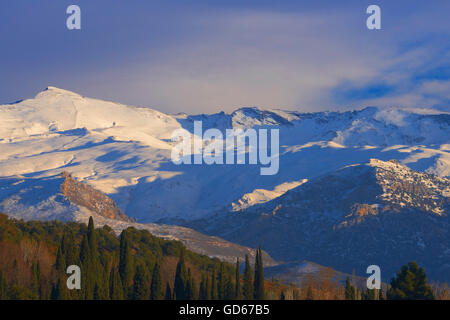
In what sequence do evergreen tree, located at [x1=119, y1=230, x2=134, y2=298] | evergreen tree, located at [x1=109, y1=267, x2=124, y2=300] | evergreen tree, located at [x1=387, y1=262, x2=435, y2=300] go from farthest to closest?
evergreen tree, located at [x1=119, y1=230, x2=134, y2=298]
evergreen tree, located at [x1=109, y1=267, x2=124, y2=300]
evergreen tree, located at [x1=387, y1=262, x2=435, y2=300]

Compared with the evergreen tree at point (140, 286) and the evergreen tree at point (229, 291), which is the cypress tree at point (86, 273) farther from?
the evergreen tree at point (229, 291)

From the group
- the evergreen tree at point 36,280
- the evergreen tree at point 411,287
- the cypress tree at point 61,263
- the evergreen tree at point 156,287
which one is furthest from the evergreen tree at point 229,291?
the evergreen tree at point 36,280

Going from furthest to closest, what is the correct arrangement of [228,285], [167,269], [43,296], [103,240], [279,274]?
1. [279,274]
2. [103,240]
3. [167,269]
4. [228,285]
5. [43,296]

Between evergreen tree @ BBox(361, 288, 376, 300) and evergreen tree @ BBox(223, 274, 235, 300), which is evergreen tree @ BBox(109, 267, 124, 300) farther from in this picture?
evergreen tree @ BBox(361, 288, 376, 300)

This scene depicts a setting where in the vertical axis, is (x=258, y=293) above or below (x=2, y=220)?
below

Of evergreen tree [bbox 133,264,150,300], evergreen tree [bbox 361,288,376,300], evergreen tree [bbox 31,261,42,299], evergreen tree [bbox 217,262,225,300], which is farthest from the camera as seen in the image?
evergreen tree [bbox 133,264,150,300]

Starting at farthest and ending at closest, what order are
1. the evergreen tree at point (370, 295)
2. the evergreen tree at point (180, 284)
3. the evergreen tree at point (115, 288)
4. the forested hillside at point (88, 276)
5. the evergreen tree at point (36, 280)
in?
1. the evergreen tree at point (180, 284)
2. the evergreen tree at point (115, 288)
3. the evergreen tree at point (370, 295)
4. the evergreen tree at point (36, 280)
5. the forested hillside at point (88, 276)

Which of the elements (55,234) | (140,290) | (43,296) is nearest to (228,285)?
(140,290)

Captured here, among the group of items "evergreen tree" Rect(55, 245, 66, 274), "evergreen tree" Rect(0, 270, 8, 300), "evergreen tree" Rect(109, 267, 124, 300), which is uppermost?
"evergreen tree" Rect(55, 245, 66, 274)

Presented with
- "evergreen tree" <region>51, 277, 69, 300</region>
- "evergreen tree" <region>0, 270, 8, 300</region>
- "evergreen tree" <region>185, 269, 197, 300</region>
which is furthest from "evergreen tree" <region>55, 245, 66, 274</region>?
"evergreen tree" <region>185, 269, 197, 300</region>

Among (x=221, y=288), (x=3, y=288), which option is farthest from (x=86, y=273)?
(x=221, y=288)

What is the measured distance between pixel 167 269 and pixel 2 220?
29284 millimetres
